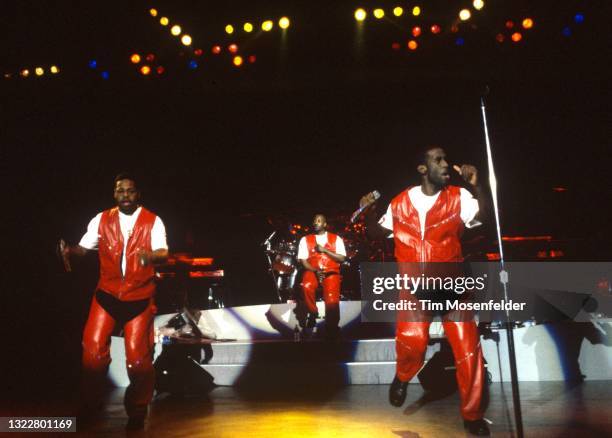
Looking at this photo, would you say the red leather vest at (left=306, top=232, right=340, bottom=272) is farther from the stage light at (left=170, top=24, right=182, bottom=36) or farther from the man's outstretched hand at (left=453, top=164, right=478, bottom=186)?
the man's outstretched hand at (left=453, top=164, right=478, bottom=186)

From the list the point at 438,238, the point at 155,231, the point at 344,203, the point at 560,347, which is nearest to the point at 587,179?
the point at 560,347

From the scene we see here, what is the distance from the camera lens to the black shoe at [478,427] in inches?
126

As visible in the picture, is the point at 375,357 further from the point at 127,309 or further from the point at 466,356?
the point at 127,309

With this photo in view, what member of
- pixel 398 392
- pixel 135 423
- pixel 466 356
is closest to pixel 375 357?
pixel 398 392

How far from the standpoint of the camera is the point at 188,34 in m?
6.68

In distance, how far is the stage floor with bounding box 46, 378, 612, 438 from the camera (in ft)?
11.2

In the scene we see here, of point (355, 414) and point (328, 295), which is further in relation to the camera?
point (328, 295)

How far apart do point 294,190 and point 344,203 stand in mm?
1245

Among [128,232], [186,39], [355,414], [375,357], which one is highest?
[186,39]

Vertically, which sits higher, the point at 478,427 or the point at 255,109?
the point at 255,109

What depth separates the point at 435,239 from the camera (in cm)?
347

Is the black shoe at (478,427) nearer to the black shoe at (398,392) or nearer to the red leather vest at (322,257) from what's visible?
the black shoe at (398,392)

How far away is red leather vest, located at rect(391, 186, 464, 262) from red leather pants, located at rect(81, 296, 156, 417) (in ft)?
6.21

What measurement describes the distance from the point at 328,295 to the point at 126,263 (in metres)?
3.70
